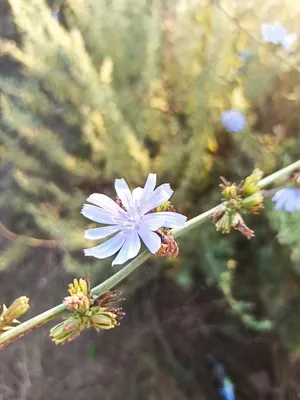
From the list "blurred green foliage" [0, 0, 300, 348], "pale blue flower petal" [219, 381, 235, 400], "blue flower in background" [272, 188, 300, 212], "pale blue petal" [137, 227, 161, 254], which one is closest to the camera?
"pale blue petal" [137, 227, 161, 254]

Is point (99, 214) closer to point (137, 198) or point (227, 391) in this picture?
point (137, 198)

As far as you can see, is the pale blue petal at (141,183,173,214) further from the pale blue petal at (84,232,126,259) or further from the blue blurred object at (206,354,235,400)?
the blue blurred object at (206,354,235,400)

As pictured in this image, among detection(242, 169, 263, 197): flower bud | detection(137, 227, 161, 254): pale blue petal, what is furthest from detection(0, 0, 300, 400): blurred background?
detection(137, 227, 161, 254): pale blue petal

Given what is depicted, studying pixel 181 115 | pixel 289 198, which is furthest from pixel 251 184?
pixel 181 115

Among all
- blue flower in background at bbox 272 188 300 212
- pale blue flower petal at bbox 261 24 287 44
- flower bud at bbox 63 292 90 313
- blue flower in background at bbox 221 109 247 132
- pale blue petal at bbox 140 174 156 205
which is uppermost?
pale blue flower petal at bbox 261 24 287 44

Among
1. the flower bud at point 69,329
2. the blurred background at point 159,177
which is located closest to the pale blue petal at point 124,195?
the flower bud at point 69,329
